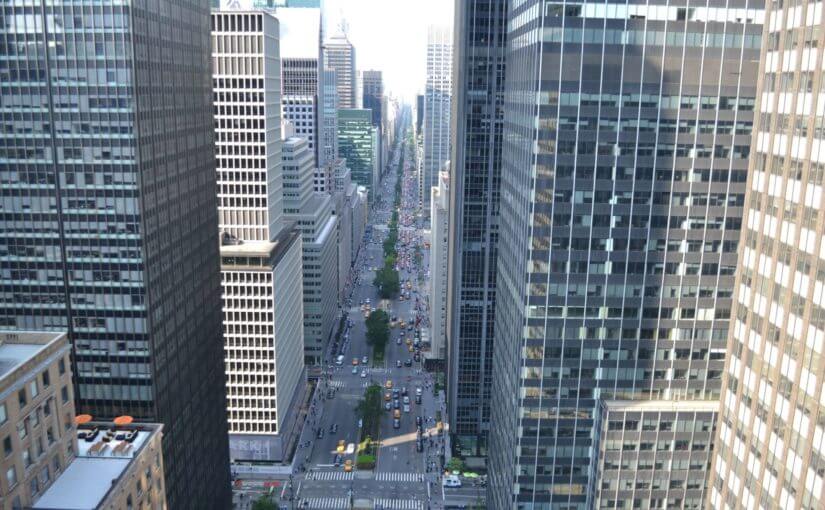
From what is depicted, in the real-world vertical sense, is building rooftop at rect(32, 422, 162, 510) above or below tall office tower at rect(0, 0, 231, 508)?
below

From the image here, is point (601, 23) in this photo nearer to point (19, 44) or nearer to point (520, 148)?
point (520, 148)

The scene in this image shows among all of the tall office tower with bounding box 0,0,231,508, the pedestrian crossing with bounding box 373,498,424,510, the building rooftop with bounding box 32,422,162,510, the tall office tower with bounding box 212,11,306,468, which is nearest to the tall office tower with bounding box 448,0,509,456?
the pedestrian crossing with bounding box 373,498,424,510

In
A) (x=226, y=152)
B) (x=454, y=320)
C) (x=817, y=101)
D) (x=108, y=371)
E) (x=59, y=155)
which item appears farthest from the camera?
(x=454, y=320)

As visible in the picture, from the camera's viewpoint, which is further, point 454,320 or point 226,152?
point 454,320

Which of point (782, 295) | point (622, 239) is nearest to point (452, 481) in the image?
point (622, 239)

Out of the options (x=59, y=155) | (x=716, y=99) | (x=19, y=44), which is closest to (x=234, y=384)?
(x=59, y=155)

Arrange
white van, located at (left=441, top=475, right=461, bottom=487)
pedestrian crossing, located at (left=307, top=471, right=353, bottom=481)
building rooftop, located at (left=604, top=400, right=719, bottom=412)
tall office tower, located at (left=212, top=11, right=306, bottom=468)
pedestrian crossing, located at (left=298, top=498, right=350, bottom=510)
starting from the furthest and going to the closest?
1. pedestrian crossing, located at (left=307, top=471, right=353, bottom=481)
2. white van, located at (left=441, top=475, right=461, bottom=487)
3. pedestrian crossing, located at (left=298, top=498, right=350, bottom=510)
4. tall office tower, located at (left=212, top=11, right=306, bottom=468)
5. building rooftop, located at (left=604, top=400, right=719, bottom=412)

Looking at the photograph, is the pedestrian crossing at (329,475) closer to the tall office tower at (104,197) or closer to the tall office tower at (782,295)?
the tall office tower at (104,197)

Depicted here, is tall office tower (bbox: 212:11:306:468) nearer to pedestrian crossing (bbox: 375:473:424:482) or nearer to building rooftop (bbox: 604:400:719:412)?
pedestrian crossing (bbox: 375:473:424:482)
